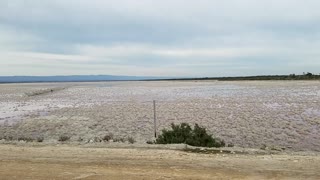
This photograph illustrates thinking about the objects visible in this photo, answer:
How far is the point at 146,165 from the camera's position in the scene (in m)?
8.59

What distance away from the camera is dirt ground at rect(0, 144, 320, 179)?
772 centimetres

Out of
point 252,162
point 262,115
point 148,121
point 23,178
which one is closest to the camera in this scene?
point 23,178

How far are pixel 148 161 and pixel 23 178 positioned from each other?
105 inches

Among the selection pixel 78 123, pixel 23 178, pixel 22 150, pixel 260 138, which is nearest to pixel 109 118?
pixel 78 123

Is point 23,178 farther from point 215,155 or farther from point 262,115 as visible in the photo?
point 262,115

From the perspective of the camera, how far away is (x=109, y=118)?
23297 millimetres

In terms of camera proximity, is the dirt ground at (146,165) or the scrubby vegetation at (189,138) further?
the scrubby vegetation at (189,138)

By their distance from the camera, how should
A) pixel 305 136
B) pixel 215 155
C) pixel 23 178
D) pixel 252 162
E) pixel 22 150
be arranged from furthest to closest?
pixel 305 136, pixel 22 150, pixel 215 155, pixel 252 162, pixel 23 178

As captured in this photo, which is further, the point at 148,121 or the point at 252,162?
the point at 148,121

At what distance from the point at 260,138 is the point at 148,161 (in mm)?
7672

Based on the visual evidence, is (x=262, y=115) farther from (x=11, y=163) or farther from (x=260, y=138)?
(x=11, y=163)

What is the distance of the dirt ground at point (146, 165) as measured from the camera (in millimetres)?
7723

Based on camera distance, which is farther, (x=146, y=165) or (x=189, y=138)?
(x=189, y=138)

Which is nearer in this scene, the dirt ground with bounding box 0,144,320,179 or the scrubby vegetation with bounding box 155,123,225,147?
the dirt ground with bounding box 0,144,320,179
